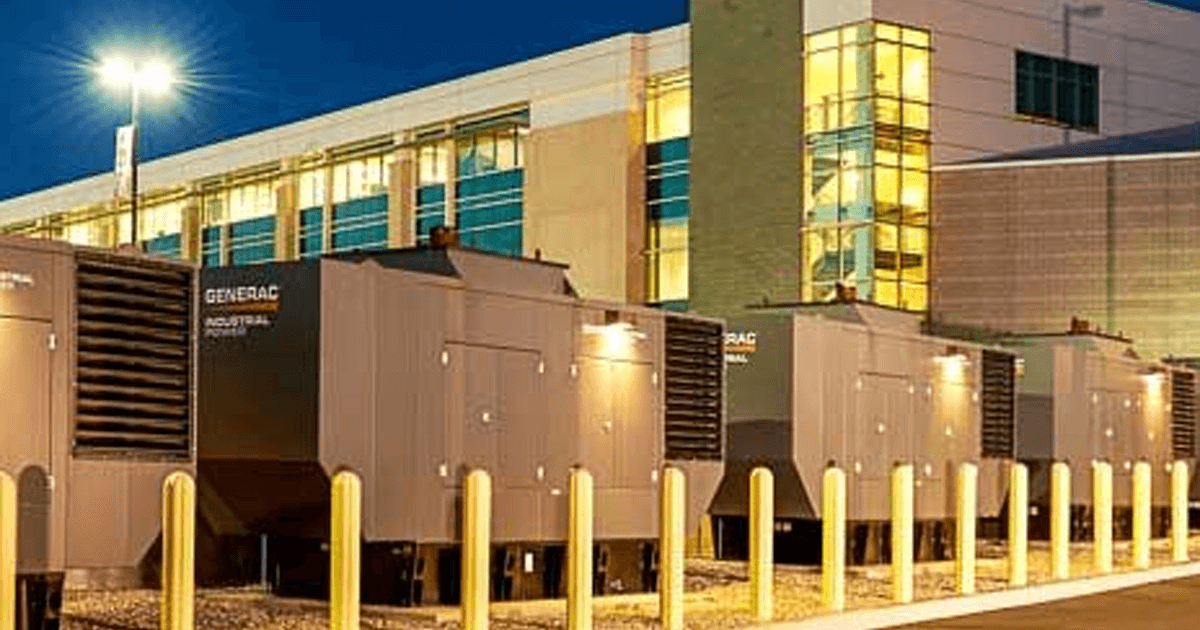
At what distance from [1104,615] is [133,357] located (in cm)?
860

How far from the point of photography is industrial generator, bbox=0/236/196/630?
12328 mm

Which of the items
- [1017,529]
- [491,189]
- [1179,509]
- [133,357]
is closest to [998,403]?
[1179,509]

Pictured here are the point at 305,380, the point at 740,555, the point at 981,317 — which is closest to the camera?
the point at 305,380

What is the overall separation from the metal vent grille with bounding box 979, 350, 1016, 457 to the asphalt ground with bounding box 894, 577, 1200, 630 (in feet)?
18.3

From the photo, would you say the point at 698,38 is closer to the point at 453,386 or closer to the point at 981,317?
the point at 981,317

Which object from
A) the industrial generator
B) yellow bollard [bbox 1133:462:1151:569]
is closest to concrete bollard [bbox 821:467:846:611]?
the industrial generator

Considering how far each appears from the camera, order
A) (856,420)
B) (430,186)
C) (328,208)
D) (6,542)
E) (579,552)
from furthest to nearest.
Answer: (328,208), (430,186), (856,420), (579,552), (6,542)

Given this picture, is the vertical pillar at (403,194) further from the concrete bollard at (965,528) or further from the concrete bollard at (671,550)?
the concrete bollard at (671,550)

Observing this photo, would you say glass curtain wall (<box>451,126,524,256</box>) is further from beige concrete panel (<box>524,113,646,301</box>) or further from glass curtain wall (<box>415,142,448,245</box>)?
beige concrete panel (<box>524,113,646,301</box>)

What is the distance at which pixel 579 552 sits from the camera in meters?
14.5

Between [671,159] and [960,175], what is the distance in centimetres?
870

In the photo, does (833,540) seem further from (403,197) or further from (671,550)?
(403,197)

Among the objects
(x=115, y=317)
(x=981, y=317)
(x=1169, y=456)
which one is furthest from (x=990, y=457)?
(x=981, y=317)

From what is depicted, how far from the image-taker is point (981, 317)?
5016 cm
